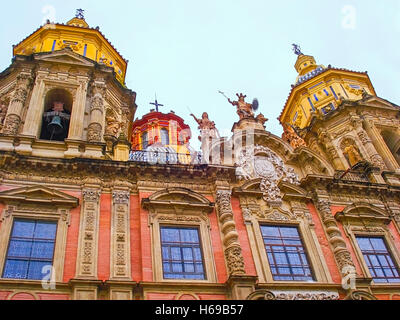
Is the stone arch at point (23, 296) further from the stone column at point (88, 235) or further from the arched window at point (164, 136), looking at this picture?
the arched window at point (164, 136)

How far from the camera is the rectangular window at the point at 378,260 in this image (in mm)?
16391

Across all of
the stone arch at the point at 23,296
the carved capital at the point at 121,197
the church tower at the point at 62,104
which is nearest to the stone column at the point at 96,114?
the church tower at the point at 62,104

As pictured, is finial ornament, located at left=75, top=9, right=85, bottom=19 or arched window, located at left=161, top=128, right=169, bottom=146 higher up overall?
finial ornament, located at left=75, top=9, right=85, bottom=19

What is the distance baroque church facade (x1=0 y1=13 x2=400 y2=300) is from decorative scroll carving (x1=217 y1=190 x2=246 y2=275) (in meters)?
0.05

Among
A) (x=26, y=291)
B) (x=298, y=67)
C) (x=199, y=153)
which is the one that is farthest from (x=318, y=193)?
(x=298, y=67)

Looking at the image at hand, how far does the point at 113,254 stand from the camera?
14148 mm

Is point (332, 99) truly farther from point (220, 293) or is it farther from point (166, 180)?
point (220, 293)

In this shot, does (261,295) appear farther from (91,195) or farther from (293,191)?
(91,195)

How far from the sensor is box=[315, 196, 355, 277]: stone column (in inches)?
622

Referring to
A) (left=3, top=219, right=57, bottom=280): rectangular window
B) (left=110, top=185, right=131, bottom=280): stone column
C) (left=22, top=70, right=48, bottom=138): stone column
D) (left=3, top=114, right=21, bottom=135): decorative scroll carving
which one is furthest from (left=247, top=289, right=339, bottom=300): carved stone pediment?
(left=3, top=114, right=21, bottom=135): decorative scroll carving

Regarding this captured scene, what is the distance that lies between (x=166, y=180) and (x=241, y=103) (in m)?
7.16

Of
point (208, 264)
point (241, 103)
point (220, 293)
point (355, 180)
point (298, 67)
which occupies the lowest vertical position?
point (220, 293)

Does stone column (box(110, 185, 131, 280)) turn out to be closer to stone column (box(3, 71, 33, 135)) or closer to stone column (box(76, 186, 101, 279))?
stone column (box(76, 186, 101, 279))

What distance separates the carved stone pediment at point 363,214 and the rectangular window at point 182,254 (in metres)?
6.06
